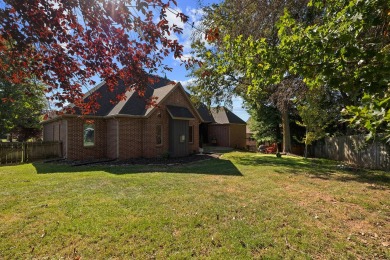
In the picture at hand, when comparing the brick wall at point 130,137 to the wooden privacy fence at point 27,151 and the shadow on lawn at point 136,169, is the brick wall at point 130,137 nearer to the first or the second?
the shadow on lawn at point 136,169

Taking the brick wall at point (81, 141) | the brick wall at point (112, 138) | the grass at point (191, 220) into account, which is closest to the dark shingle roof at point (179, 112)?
the brick wall at point (112, 138)

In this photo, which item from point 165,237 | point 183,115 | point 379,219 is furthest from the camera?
point 183,115

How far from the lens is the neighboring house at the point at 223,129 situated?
27.4m

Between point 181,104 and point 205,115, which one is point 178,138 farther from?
point 205,115

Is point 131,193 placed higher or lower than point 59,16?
lower

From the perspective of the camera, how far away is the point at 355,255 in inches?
145

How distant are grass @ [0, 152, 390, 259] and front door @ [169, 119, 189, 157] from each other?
28.5 ft

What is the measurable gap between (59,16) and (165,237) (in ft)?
12.9

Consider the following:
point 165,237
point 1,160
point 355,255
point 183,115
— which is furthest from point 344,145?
point 1,160

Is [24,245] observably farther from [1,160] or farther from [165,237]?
[1,160]

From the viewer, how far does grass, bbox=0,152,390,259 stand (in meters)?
3.75

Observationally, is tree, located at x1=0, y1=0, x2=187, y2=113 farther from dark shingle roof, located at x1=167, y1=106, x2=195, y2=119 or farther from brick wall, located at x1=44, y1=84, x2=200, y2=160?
dark shingle roof, located at x1=167, y1=106, x2=195, y2=119

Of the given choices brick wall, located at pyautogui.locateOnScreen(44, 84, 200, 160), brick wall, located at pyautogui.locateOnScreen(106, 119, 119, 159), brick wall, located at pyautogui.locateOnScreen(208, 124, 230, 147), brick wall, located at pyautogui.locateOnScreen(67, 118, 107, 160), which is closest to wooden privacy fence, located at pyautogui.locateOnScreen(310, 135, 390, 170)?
brick wall, located at pyautogui.locateOnScreen(208, 124, 230, 147)

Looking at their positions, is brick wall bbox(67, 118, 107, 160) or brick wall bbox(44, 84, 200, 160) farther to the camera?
brick wall bbox(44, 84, 200, 160)
